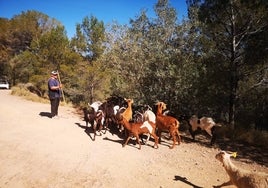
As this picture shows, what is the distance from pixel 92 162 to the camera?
8.23 metres

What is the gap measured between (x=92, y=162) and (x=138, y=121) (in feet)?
9.93

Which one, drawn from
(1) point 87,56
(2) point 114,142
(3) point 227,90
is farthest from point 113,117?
(1) point 87,56

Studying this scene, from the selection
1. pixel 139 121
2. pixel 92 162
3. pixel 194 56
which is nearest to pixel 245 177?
pixel 92 162

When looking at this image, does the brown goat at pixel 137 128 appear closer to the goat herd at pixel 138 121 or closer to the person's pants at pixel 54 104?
the goat herd at pixel 138 121

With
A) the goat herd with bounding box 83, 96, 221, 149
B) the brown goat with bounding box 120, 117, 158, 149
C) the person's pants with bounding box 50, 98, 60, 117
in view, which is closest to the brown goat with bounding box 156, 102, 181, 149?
the goat herd with bounding box 83, 96, 221, 149

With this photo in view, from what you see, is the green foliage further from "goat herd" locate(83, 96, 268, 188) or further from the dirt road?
the dirt road

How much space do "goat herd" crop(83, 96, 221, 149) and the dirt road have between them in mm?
477

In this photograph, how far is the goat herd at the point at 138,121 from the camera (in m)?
9.78

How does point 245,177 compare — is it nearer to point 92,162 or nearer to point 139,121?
point 92,162

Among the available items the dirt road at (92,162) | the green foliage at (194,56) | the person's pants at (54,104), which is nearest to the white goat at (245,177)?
the dirt road at (92,162)

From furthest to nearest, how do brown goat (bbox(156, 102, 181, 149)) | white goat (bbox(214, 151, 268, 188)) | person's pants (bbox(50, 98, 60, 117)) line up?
1. person's pants (bbox(50, 98, 60, 117))
2. brown goat (bbox(156, 102, 181, 149))
3. white goat (bbox(214, 151, 268, 188))

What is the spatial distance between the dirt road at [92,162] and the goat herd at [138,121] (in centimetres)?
48

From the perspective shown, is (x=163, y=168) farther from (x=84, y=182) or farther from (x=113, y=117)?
(x=113, y=117)

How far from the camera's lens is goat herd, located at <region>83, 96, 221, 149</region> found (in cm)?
978
